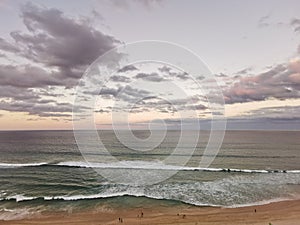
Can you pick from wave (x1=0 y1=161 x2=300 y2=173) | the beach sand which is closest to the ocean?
wave (x1=0 y1=161 x2=300 y2=173)

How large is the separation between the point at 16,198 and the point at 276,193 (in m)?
24.6

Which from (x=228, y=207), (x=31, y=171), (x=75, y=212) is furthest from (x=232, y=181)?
(x=31, y=171)

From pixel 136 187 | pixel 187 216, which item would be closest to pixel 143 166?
pixel 136 187

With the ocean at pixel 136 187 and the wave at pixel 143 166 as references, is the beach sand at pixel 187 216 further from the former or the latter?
the wave at pixel 143 166

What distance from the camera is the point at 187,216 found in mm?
22141

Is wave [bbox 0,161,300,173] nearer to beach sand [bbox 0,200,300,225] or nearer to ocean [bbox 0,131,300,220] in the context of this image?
ocean [bbox 0,131,300,220]

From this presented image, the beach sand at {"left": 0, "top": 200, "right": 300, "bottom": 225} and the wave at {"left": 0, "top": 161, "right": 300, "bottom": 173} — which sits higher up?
the wave at {"left": 0, "top": 161, "right": 300, "bottom": 173}

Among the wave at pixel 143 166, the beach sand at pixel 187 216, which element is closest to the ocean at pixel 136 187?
the wave at pixel 143 166

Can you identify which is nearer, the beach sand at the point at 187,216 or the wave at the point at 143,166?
the beach sand at the point at 187,216

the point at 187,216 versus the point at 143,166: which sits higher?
the point at 143,166

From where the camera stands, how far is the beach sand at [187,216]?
68.2ft

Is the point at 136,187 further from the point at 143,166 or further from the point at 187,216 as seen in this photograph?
the point at 143,166

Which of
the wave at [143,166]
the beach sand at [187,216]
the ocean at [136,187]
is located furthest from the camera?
the wave at [143,166]

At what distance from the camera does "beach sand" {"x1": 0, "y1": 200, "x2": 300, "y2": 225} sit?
2078 cm
